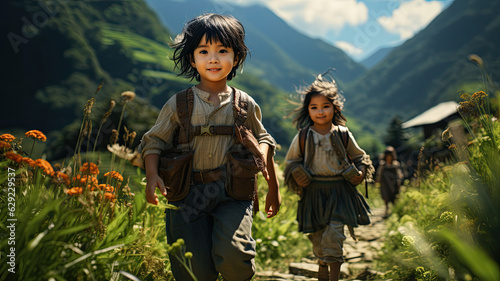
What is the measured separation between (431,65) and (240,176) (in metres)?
101

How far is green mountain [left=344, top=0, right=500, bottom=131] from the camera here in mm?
78688

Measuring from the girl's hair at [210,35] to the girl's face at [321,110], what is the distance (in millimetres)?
1382

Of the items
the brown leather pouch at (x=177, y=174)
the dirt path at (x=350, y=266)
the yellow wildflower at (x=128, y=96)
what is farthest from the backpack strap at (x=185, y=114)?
the dirt path at (x=350, y=266)

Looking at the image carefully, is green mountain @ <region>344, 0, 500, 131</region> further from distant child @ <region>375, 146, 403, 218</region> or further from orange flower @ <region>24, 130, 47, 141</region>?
orange flower @ <region>24, 130, 47, 141</region>

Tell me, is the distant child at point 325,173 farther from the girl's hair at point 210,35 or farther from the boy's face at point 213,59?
the boy's face at point 213,59

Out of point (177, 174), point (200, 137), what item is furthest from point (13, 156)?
point (200, 137)

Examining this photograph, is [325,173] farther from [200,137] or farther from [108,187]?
[108,187]

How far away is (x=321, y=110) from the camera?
3.88 m

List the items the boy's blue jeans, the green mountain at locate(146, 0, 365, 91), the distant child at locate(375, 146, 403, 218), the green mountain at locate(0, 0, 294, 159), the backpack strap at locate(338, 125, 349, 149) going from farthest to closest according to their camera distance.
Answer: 1. the green mountain at locate(146, 0, 365, 91)
2. the green mountain at locate(0, 0, 294, 159)
3. the distant child at locate(375, 146, 403, 218)
4. the backpack strap at locate(338, 125, 349, 149)
5. the boy's blue jeans

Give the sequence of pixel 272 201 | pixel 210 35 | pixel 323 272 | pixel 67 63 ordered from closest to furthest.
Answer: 1. pixel 210 35
2. pixel 272 201
3. pixel 323 272
4. pixel 67 63

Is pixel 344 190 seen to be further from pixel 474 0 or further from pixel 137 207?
pixel 474 0

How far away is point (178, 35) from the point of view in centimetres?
266

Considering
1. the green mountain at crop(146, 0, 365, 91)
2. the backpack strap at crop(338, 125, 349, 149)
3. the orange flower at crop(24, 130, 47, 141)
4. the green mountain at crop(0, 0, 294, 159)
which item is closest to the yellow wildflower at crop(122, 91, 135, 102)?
the orange flower at crop(24, 130, 47, 141)

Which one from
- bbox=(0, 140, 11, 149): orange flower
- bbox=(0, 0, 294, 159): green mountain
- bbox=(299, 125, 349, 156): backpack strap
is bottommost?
bbox=(0, 140, 11, 149): orange flower
